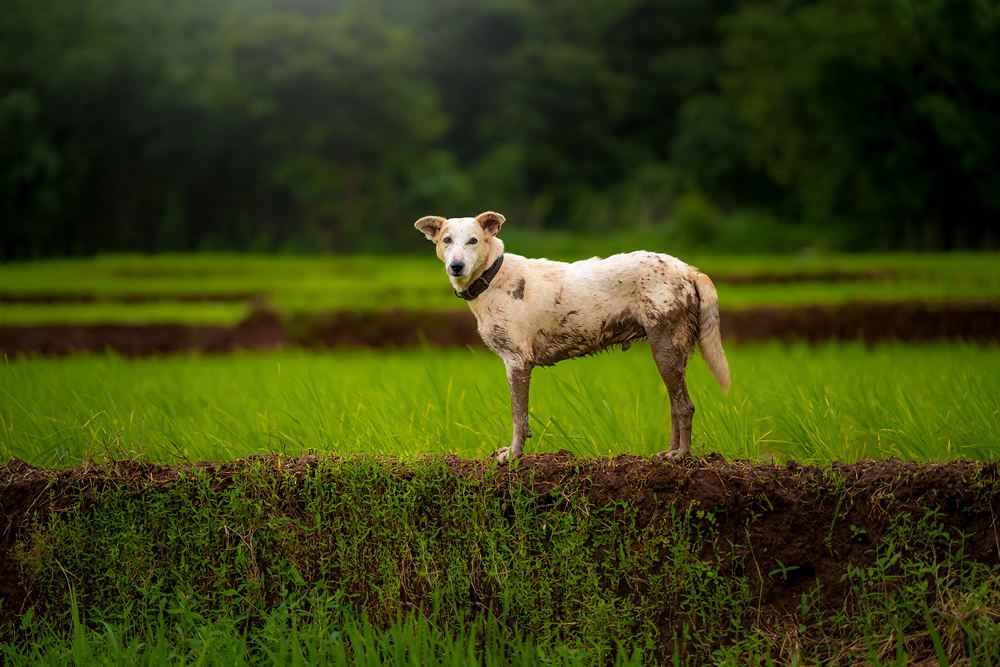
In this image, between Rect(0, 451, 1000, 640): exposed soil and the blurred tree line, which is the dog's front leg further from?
the blurred tree line

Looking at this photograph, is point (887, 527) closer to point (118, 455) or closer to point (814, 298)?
point (118, 455)

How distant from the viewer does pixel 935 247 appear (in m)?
17.1

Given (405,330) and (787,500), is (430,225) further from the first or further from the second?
(405,330)

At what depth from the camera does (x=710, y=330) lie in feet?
9.18

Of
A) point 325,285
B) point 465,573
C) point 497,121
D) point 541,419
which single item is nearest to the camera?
point 465,573

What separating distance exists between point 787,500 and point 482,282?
4.61ft

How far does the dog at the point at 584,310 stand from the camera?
2746 mm

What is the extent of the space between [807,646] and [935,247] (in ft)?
55.5

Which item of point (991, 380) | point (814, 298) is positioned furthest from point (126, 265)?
point (991, 380)

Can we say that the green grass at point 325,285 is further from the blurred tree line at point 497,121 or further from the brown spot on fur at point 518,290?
the brown spot on fur at point 518,290

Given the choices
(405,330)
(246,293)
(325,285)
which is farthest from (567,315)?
(246,293)

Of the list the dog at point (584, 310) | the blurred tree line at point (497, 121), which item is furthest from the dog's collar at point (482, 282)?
the blurred tree line at point (497, 121)

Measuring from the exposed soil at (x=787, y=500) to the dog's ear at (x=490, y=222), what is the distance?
0.90 m

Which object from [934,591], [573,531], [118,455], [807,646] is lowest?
[807,646]
